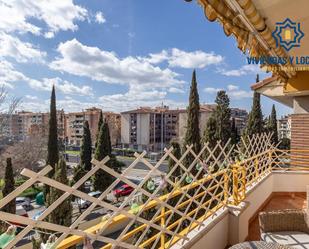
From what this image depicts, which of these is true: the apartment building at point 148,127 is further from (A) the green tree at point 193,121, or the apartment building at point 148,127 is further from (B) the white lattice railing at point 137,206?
(B) the white lattice railing at point 137,206

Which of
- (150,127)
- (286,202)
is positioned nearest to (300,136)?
(286,202)

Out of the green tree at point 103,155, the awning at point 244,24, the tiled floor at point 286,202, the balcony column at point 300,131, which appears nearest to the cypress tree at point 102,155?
the green tree at point 103,155

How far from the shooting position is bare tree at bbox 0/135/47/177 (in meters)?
16.0

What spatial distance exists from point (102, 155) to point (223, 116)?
9.22m

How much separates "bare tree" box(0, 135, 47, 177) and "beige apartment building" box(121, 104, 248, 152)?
19704 millimetres

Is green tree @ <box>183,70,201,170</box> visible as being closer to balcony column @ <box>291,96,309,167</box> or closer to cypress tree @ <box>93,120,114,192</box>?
cypress tree @ <box>93,120,114,192</box>

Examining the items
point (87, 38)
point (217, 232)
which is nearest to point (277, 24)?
point (217, 232)

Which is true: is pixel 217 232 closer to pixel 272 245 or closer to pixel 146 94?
pixel 272 245

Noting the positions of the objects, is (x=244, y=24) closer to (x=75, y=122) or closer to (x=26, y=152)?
(x=26, y=152)

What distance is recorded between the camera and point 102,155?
17.1m

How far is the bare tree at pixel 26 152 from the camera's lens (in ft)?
52.6

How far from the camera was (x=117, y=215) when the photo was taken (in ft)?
4.68

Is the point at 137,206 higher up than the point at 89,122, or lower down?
lower down

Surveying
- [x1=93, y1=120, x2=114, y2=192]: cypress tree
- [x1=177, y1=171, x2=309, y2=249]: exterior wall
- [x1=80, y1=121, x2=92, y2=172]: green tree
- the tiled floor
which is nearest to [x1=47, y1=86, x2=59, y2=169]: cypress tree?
[x1=93, y1=120, x2=114, y2=192]: cypress tree
